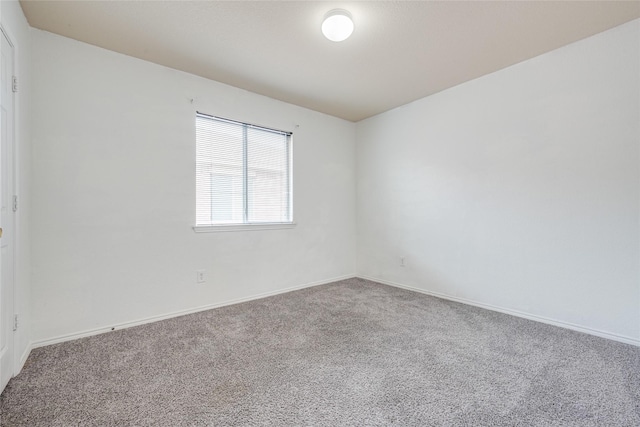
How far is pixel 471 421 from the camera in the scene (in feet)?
4.52

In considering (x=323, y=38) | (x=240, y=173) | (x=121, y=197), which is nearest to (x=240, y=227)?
(x=240, y=173)

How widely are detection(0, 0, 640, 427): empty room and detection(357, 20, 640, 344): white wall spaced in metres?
0.02

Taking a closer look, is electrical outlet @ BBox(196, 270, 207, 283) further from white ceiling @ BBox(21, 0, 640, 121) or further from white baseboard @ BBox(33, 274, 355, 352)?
white ceiling @ BBox(21, 0, 640, 121)

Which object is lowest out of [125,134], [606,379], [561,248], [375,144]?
[606,379]

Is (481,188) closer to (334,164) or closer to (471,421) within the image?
(334,164)

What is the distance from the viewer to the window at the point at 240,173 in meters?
→ 3.03

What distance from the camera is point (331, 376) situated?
1764 millimetres

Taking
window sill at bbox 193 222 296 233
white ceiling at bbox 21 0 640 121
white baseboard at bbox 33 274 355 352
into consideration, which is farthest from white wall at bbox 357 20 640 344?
white baseboard at bbox 33 274 355 352

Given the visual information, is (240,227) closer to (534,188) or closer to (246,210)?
(246,210)

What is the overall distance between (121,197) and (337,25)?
90.8 inches

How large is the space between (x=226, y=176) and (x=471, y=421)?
2.94 meters

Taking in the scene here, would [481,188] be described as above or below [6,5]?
below

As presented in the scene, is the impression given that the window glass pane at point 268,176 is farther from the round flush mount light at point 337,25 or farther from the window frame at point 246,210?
the round flush mount light at point 337,25

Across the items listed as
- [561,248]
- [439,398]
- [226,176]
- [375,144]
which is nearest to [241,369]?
[439,398]
